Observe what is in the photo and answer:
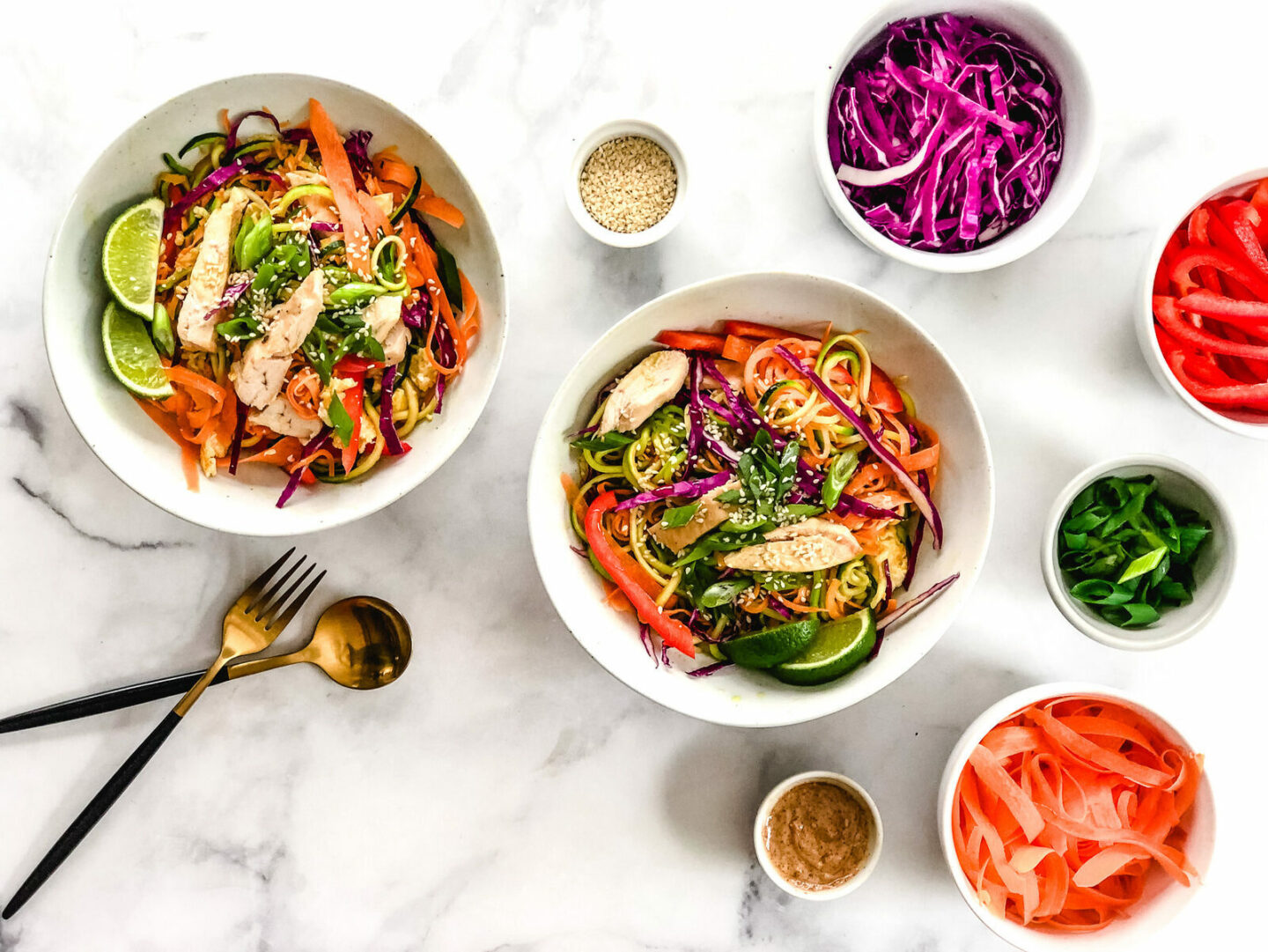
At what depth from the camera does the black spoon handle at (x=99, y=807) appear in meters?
2.31

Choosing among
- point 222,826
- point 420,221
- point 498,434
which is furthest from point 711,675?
point 222,826

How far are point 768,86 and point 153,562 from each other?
6.33ft

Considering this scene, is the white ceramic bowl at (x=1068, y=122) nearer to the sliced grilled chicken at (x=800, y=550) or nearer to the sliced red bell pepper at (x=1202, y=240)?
the sliced red bell pepper at (x=1202, y=240)

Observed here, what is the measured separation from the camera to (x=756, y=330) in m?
2.10

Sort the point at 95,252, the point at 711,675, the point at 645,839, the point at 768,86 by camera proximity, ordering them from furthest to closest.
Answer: the point at 645,839
the point at 768,86
the point at 711,675
the point at 95,252

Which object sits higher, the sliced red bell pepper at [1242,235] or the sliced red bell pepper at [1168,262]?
the sliced red bell pepper at [1242,235]

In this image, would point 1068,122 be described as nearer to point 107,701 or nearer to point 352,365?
point 352,365

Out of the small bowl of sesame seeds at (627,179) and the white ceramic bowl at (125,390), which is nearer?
the white ceramic bowl at (125,390)

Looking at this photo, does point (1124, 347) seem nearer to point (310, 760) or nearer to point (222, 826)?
point (310, 760)

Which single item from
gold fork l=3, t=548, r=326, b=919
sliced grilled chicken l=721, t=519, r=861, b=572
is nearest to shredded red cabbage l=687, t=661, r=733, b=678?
sliced grilled chicken l=721, t=519, r=861, b=572

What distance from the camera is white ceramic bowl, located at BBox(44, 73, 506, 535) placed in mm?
1887

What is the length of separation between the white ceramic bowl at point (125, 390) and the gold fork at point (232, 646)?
0.31 m

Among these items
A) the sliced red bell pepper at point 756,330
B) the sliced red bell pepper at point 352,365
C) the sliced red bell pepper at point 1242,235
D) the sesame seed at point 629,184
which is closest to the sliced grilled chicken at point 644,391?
the sliced red bell pepper at point 756,330

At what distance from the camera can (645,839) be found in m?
2.49
